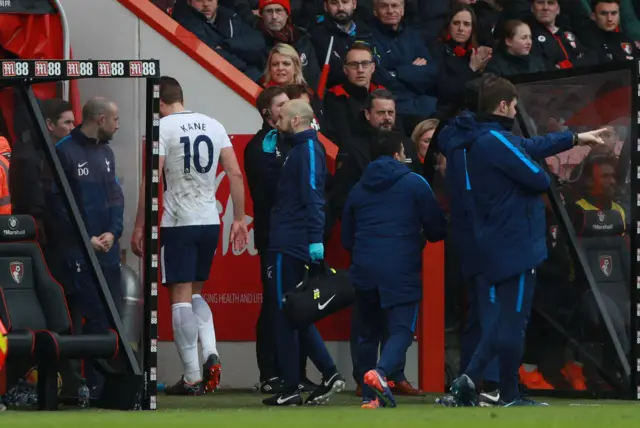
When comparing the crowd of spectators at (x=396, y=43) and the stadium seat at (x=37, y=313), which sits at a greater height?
the crowd of spectators at (x=396, y=43)

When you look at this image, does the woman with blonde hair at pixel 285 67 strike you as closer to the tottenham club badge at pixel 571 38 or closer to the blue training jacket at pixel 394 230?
the blue training jacket at pixel 394 230

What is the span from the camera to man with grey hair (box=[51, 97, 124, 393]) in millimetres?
11555

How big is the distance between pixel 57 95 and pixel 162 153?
100 cm

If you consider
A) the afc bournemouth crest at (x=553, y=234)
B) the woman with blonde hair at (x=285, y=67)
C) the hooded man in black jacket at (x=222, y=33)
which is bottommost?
the afc bournemouth crest at (x=553, y=234)

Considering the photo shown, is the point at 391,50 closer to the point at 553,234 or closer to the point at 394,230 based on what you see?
the point at 553,234

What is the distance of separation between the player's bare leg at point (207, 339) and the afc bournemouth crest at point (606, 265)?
285 cm

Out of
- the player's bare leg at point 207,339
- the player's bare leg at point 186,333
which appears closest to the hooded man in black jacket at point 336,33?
the player's bare leg at point 207,339

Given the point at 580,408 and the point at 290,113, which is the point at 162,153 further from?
the point at 580,408

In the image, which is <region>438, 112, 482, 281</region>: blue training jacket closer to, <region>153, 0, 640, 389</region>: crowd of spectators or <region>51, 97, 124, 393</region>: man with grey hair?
<region>153, 0, 640, 389</region>: crowd of spectators

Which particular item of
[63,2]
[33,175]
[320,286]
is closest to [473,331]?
[320,286]

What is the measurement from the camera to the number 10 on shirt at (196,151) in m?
12.5

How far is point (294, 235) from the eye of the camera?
11.7 m

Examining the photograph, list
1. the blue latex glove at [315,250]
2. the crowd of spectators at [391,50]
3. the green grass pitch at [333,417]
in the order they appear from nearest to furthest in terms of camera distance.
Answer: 1. the green grass pitch at [333,417]
2. the blue latex glove at [315,250]
3. the crowd of spectators at [391,50]

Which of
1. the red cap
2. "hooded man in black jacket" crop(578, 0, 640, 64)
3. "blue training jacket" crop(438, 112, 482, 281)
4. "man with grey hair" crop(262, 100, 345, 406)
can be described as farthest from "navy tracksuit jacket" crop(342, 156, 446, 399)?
"hooded man in black jacket" crop(578, 0, 640, 64)
